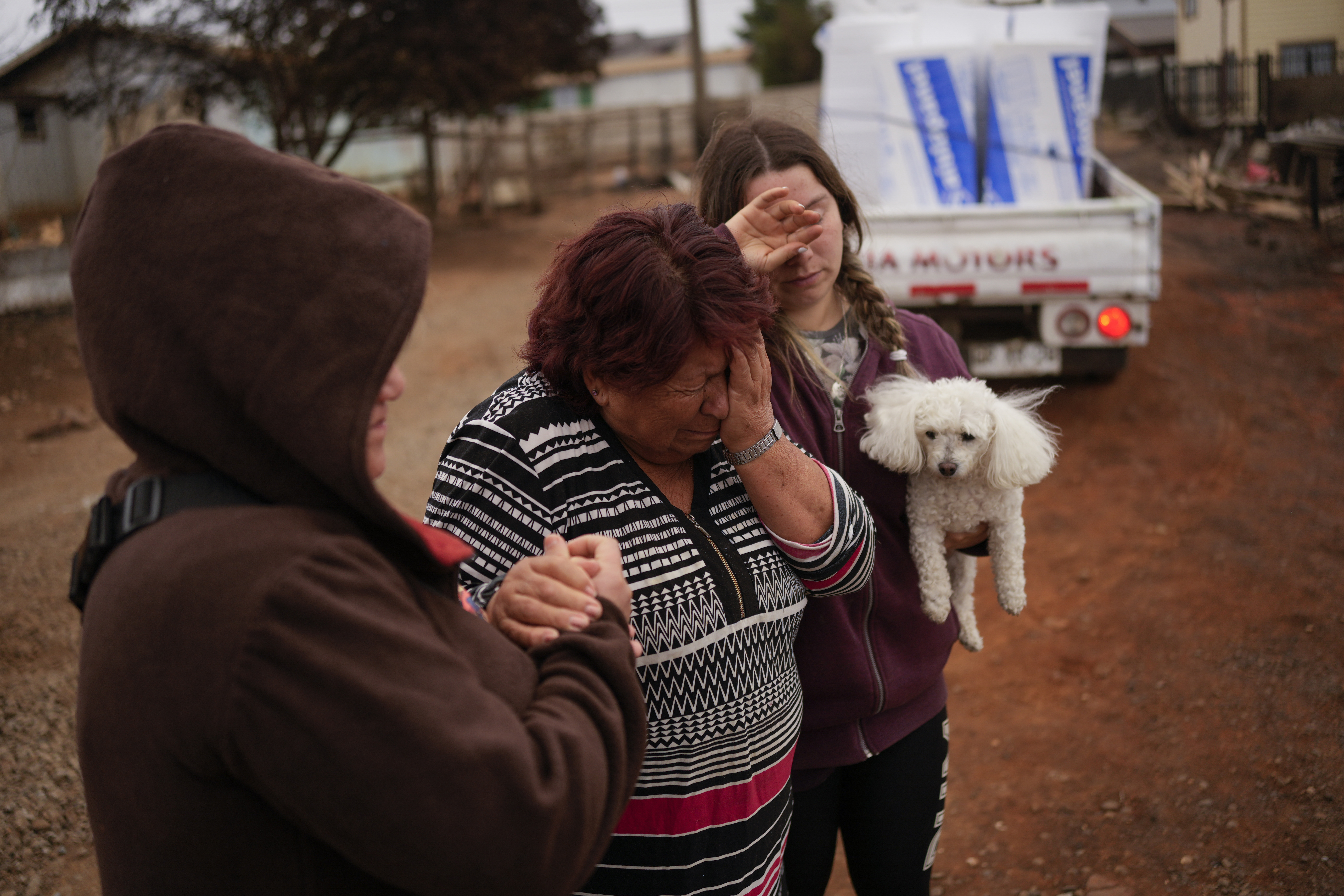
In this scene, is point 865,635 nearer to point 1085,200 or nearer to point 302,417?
point 302,417

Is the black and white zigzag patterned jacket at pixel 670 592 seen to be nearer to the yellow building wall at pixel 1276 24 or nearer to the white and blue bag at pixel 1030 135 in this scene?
the white and blue bag at pixel 1030 135

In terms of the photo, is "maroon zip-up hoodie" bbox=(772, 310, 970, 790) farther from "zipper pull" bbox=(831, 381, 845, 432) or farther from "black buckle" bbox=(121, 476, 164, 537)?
"black buckle" bbox=(121, 476, 164, 537)

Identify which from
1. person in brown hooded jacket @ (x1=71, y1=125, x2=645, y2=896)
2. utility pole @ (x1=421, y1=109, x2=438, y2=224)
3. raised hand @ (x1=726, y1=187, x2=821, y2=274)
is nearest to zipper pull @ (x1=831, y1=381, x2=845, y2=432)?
raised hand @ (x1=726, y1=187, x2=821, y2=274)

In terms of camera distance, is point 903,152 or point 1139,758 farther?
point 903,152

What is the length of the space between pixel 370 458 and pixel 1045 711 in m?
3.63

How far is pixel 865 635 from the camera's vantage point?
2.07m

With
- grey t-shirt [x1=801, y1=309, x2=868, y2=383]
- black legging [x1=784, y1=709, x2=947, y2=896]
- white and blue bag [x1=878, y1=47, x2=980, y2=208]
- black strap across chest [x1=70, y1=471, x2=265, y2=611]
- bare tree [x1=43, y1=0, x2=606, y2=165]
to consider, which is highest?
bare tree [x1=43, y1=0, x2=606, y2=165]

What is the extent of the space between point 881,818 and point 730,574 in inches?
34.3

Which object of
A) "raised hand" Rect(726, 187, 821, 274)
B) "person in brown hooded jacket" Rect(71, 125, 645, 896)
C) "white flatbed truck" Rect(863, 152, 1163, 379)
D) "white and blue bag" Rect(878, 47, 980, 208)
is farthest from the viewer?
"white and blue bag" Rect(878, 47, 980, 208)

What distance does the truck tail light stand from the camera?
231 inches

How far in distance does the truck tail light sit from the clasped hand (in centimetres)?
523

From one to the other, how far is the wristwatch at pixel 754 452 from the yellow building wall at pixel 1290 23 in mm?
22638

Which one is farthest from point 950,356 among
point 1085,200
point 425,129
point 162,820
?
point 425,129

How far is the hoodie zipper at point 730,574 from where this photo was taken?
1.67 meters
